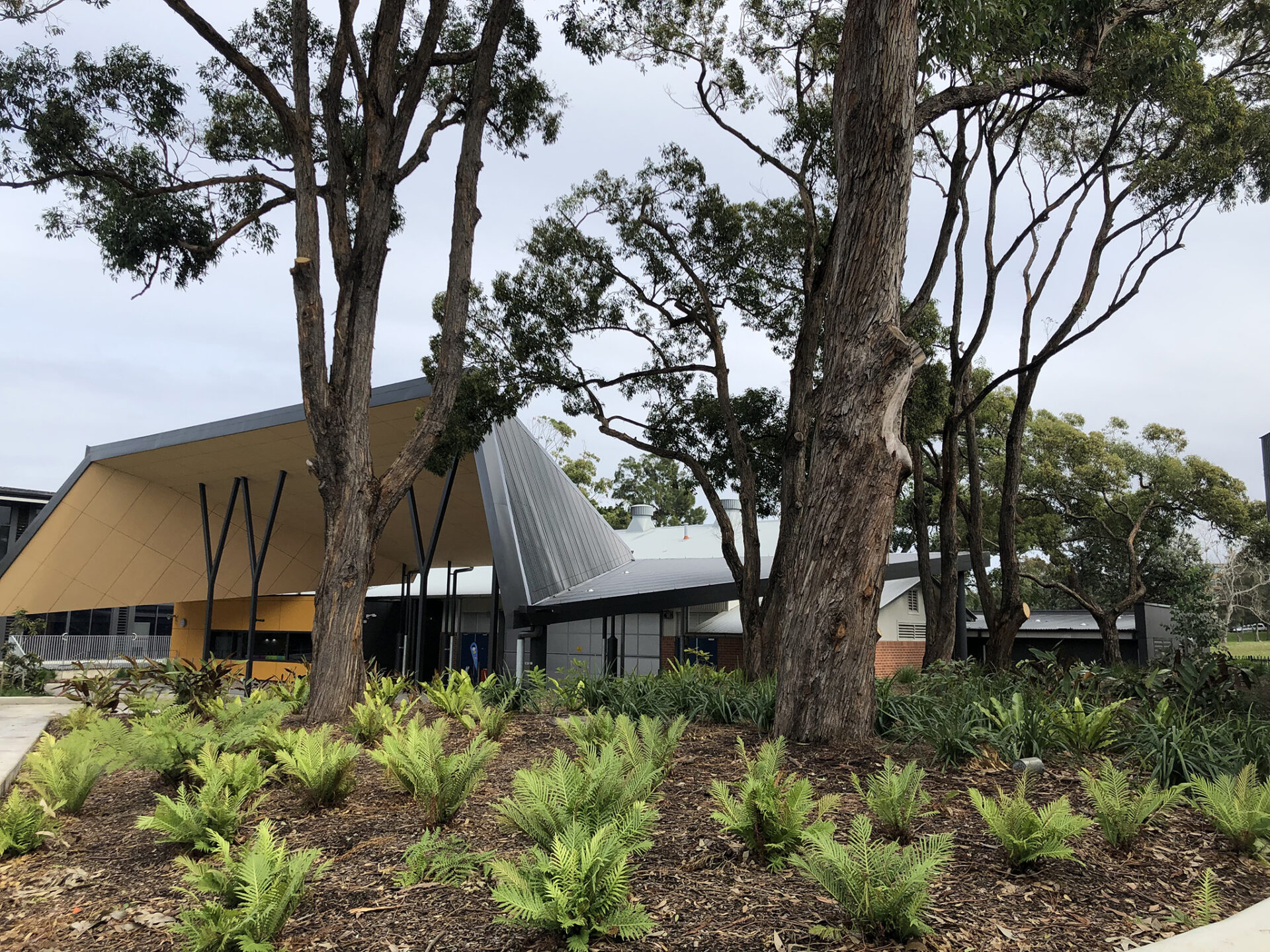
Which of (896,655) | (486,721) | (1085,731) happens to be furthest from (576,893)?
(896,655)

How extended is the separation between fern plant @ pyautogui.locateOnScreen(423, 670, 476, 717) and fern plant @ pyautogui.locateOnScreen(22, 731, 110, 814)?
2867 millimetres

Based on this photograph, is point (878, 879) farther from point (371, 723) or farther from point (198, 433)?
point (198, 433)

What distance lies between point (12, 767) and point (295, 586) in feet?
78.7

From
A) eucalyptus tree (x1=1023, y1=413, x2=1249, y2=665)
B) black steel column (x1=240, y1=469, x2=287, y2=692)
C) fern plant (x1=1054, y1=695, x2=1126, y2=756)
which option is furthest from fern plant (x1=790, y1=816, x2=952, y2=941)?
eucalyptus tree (x1=1023, y1=413, x2=1249, y2=665)

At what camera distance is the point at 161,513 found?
76.7ft

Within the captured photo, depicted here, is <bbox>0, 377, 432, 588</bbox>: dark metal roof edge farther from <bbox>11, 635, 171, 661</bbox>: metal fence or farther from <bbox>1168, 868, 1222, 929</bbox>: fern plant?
<bbox>1168, 868, 1222, 929</bbox>: fern plant

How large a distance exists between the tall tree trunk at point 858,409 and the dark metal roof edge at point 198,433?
33.1 ft

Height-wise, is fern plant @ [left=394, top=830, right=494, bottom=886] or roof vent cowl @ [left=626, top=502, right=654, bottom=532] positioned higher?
roof vent cowl @ [left=626, top=502, right=654, bottom=532]

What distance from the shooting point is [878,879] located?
299 cm

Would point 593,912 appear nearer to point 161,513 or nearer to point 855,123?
point 855,123

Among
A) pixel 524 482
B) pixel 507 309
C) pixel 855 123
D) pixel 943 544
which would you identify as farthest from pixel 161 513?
pixel 855 123

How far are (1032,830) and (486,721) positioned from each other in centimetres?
421

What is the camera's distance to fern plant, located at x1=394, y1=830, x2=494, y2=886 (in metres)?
3.66

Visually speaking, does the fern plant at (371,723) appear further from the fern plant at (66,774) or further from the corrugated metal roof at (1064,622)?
the corrugated metal roof at (1064,622)
